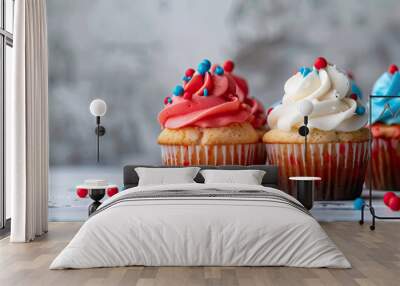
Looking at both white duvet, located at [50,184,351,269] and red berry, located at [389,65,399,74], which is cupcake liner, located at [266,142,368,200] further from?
white duvet, located at [50,184,351,269]

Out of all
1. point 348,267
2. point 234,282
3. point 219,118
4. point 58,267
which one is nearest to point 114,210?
point 58,267

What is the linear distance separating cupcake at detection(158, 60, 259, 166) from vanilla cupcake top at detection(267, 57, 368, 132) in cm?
54

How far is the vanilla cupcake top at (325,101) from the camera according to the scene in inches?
263

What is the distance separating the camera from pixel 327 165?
269 inches

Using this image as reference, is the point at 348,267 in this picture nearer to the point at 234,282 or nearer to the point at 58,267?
the point at 234,282

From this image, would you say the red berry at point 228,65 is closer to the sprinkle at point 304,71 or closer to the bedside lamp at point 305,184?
the sprinkle at point 304,71

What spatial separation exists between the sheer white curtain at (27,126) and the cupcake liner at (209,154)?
1.64 m

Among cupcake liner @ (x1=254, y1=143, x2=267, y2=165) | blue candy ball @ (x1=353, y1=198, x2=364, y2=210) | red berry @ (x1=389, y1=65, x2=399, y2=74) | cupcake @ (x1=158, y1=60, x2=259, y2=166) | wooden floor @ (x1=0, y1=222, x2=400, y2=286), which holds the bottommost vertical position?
wooden floor @ (x1=0, y1=222, x2=400, y2=286)

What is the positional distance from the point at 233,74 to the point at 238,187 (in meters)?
2.30

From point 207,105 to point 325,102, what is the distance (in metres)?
1.34

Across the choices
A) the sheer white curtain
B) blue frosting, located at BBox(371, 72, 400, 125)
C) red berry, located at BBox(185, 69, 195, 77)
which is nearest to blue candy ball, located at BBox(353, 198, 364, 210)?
blue frosting, located at BBox(371, 72, 400, 125)

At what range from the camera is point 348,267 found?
425 cm

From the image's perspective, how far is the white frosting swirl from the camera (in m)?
6.68

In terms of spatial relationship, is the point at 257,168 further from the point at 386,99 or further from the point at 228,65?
the point at 386,99
